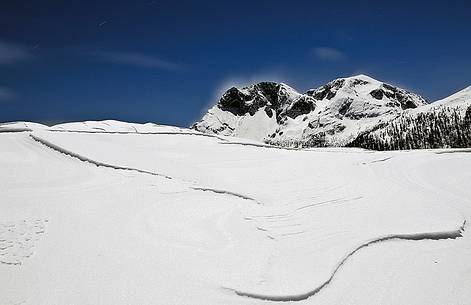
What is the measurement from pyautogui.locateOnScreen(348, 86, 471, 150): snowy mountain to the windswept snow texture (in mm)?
84987

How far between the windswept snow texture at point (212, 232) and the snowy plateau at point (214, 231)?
0.05 feet

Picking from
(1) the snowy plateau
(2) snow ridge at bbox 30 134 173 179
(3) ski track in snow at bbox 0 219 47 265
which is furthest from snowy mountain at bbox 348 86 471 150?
(3) ski track in snow at bbox 0 219 47 265

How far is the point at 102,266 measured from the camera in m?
2.74

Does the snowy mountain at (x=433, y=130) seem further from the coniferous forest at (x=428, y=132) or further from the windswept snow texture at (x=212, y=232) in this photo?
the windswept snow texture at (x=212, y=232)

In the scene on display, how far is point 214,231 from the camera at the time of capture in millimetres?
3555

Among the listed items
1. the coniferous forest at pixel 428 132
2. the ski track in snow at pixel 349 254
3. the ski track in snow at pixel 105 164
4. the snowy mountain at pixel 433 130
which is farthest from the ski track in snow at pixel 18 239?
the snowy mountain at pixel 433 130

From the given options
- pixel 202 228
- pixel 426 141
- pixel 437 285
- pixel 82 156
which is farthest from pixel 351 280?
pixel 426 141

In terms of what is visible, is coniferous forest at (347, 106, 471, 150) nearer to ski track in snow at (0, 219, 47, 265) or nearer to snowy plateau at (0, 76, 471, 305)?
snowy plateau at (0, 76, 471, 305)

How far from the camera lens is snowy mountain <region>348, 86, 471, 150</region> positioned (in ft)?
291

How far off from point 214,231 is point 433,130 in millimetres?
106590

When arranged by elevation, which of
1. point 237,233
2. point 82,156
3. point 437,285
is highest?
point 82,156

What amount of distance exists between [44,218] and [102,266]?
3.25 ft

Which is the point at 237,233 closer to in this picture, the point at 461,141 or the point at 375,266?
the point at 375,266

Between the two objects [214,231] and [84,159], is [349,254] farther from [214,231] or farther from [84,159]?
[84,159]
